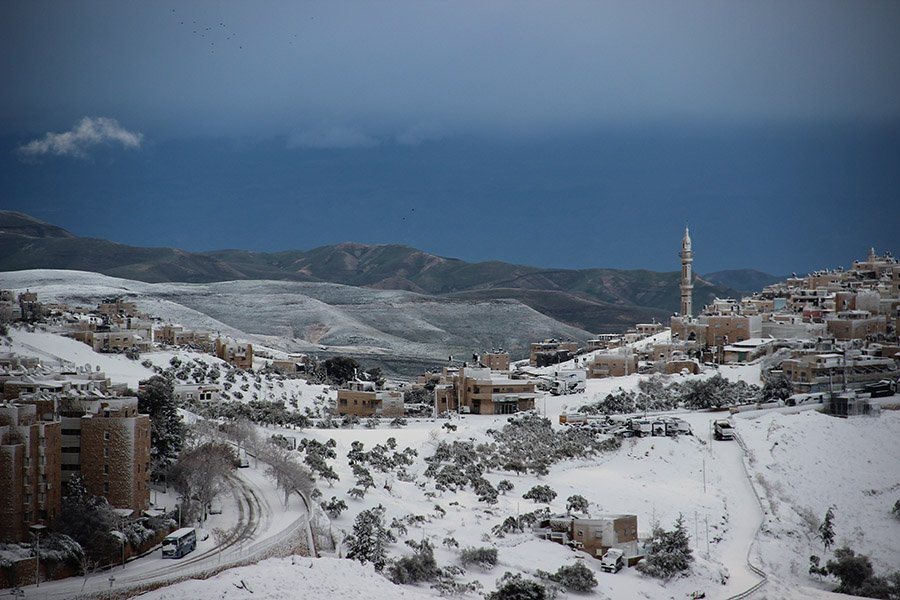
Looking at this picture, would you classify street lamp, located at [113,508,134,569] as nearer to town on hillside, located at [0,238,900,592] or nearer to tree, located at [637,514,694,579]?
town on hillside, located at [0,238,900,592]

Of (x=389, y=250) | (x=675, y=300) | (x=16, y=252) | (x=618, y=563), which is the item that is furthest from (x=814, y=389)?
(x=389, y=250)

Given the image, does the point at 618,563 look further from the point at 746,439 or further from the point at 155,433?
the point at 746,439

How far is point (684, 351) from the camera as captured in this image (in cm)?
4878

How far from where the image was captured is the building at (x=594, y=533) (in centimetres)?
2431

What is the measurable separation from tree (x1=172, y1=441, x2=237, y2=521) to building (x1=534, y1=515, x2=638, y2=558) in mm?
7069

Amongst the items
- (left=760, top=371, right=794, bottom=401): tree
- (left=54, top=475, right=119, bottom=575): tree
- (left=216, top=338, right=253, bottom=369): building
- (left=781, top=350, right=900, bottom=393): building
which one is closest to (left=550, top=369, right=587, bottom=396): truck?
(left=760, top=371, right=794, bottom=401): tree

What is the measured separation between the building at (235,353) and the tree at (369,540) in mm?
25772

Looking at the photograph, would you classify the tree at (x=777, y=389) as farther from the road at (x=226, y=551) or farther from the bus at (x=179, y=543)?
the bus at (x=179, y=543)

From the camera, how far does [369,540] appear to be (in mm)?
20688

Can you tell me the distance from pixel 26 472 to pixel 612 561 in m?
11.9

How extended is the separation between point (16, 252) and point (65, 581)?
297 feet

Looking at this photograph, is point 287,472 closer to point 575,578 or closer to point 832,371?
point 575,578

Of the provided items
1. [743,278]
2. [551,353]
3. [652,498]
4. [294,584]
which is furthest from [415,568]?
[743,278]

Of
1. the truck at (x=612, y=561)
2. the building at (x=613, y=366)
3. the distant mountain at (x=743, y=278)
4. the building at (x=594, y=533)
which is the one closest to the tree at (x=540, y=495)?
the building at (x=594, y=533)
